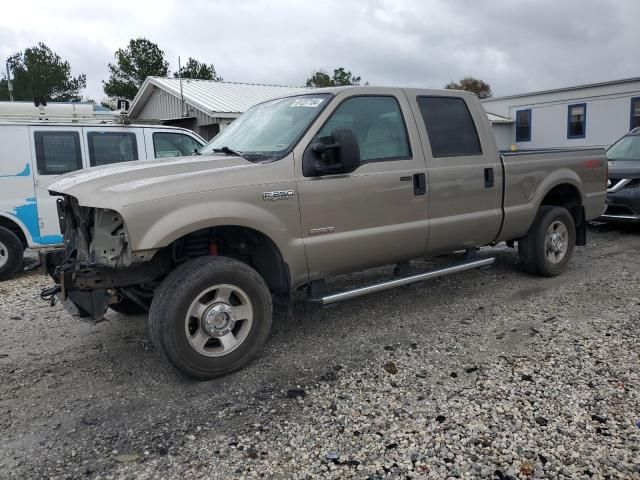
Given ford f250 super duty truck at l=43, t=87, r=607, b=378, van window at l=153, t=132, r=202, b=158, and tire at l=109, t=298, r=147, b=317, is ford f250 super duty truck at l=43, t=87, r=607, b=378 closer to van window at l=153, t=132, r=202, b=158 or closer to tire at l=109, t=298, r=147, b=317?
tire at l=109, t=298, r=147, b=317

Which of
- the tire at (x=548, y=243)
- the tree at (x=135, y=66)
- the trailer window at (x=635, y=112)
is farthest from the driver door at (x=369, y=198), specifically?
the tree at (x=135, y=66)

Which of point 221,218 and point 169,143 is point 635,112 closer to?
point 169,143

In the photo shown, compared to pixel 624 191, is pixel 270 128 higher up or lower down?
higher up

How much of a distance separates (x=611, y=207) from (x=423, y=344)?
20.7 feet

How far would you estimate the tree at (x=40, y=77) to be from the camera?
40500 millimetres

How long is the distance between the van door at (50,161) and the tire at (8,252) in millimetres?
265

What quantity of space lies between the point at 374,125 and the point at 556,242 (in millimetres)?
2964

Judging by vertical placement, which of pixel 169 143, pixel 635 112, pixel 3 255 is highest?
pixel 635 112

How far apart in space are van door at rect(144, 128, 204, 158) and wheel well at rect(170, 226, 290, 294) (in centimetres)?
434

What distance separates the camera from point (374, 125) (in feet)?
15.1

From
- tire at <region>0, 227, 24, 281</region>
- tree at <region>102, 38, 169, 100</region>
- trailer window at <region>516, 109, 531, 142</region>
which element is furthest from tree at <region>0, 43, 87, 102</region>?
tire at <region>0, 227, 24, 281</region>

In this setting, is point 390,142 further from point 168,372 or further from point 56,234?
point 56,234

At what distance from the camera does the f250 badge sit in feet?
12.6

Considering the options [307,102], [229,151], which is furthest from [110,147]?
[307,102]
